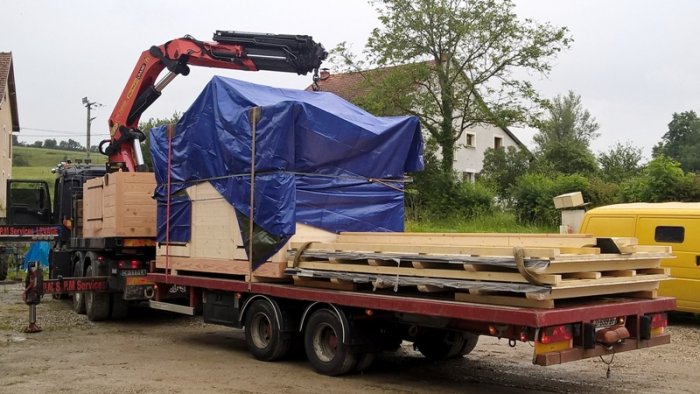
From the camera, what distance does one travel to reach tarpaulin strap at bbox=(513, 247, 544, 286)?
609 centimetres

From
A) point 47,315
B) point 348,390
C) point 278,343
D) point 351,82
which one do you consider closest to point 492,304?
point 348,390

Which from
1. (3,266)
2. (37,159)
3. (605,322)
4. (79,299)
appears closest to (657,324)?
(605,322)

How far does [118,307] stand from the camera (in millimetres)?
13227

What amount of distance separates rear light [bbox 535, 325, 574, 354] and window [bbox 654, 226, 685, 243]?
21.1 feet

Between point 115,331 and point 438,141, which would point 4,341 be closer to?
point 115,331

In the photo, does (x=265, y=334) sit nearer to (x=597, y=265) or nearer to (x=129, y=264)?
(x=129, y=264)

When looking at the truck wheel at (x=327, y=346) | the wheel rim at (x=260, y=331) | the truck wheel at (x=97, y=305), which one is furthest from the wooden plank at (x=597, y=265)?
the truck wheel at (x=97, y=305)

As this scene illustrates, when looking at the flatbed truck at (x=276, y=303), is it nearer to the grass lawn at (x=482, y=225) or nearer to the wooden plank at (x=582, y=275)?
the wooden plank at (x=582, y=275)

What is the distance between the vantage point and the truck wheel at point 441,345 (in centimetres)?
905

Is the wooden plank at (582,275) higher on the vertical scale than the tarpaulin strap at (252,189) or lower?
lower

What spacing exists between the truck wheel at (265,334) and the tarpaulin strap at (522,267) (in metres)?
3.73

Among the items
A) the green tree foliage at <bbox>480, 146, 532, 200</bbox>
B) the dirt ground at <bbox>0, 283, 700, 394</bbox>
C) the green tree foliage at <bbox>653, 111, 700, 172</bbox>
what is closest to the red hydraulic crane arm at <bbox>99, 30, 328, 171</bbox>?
the dirt ground at <bbox>0, 283, 700, 394</bbox>

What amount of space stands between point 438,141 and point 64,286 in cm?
2287

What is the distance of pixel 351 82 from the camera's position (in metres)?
40.7
